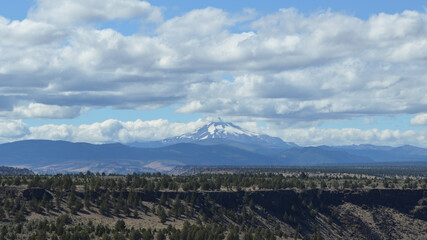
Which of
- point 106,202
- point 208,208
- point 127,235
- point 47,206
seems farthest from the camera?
point 208,208

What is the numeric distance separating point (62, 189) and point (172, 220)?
103ft

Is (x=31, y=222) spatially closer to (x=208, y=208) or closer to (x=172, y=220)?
(x=172, y=220)

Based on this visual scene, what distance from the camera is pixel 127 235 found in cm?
13138

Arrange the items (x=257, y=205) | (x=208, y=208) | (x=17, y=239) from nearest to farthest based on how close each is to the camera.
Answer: (x=17, y=239) → (x=208, y=208) → (x=257, y=205)

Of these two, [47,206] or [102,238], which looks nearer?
[102,238]

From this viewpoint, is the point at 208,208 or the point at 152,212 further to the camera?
the point at 208,208

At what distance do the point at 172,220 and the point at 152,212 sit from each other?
283 inches

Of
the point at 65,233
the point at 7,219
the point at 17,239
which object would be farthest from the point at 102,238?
the point at 7,219

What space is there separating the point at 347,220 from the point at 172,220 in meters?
64.0

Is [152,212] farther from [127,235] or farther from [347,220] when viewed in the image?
[347,220]

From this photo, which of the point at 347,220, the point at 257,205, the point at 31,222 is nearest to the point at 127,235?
the point at 31,222

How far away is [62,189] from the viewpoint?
549 ft

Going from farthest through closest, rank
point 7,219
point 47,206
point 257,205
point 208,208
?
point 257,205 → point 208,208 → point 47,206 → point 7,219

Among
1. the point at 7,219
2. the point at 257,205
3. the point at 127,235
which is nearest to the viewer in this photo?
the point at 127,235
